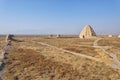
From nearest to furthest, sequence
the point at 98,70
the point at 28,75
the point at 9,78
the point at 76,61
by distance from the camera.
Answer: the point at 9,78, the point at 28,75, the point at 98,70, the point at 76,61

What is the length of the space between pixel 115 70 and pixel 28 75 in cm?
1336

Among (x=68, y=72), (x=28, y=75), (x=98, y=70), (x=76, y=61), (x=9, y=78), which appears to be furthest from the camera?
(x=76, y=61)

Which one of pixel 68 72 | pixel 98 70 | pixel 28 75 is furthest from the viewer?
pixel 98 70

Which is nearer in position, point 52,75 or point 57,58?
point 52,75

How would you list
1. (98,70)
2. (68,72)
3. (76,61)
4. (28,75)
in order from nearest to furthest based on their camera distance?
(28,75) → (68,72) → (98,70) → (76,61)

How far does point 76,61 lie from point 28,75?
12749mm

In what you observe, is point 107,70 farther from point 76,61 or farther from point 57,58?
point 57,58

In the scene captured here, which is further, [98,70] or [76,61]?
[76,61]

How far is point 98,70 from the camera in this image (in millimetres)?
34188

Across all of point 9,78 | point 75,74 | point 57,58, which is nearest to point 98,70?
point 75,74

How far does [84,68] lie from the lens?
35.2m

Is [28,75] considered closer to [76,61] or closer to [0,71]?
[0,71]

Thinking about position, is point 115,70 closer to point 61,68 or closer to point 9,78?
point 61,68

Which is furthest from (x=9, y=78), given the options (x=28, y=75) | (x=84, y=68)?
(x=84, y=68)
